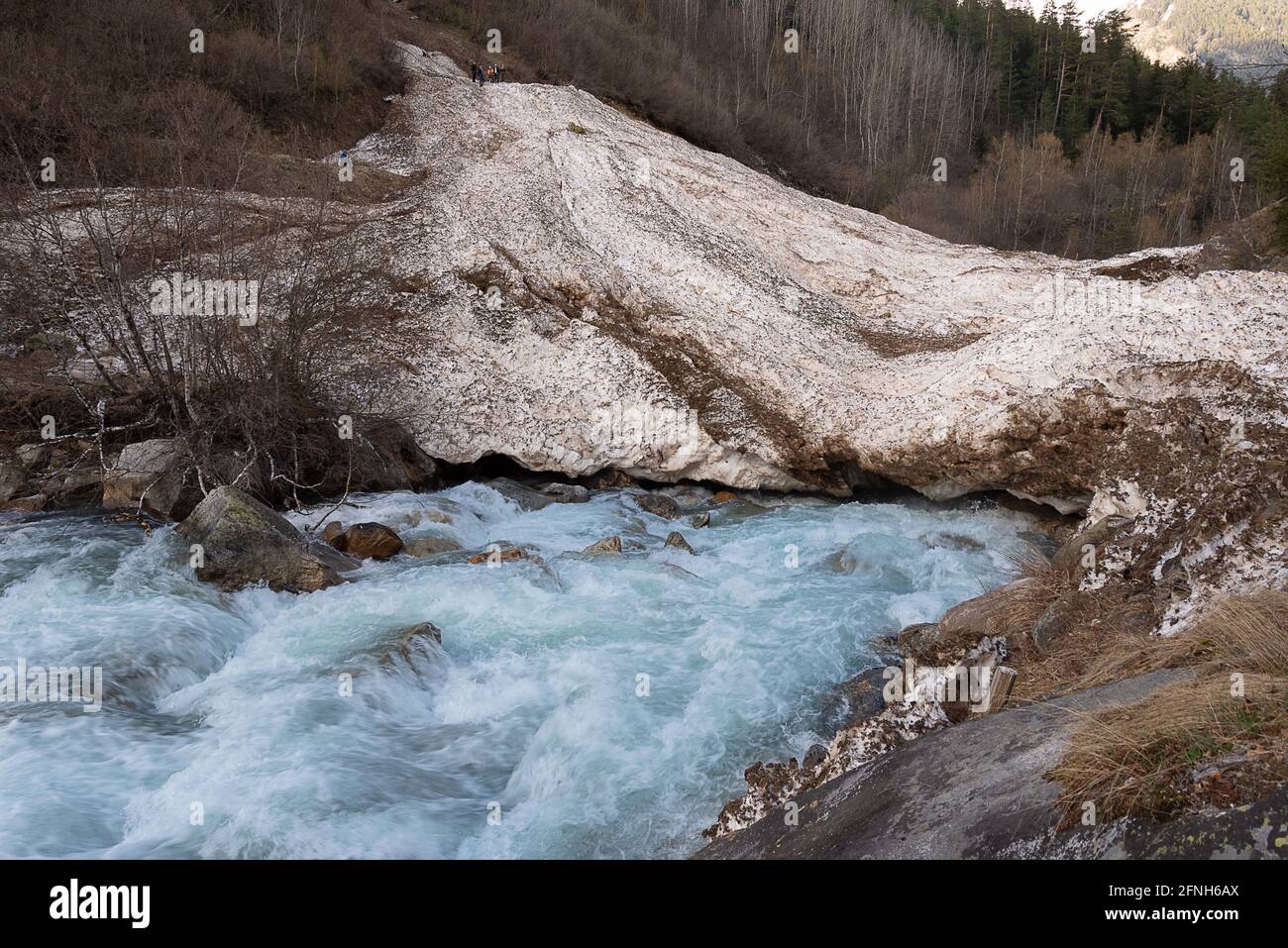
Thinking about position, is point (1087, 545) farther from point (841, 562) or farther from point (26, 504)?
point (26, 504)

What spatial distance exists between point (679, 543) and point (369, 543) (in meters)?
4.10

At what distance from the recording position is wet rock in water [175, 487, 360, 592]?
31.5ft

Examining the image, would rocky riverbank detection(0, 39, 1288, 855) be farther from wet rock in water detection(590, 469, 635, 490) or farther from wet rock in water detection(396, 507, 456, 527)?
wet rock in water detection(396, 507, 456, 527)

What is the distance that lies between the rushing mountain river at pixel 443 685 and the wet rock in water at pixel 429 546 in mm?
241

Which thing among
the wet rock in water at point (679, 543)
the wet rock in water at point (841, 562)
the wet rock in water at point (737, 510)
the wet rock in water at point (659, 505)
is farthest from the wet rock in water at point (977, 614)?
the wet rock in water at point (659, 505)

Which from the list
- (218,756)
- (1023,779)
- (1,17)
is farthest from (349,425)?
(1,17)

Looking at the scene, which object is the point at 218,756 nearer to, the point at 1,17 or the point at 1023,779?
the point at 1023,779

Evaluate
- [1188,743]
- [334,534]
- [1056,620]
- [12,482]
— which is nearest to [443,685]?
[334,534]

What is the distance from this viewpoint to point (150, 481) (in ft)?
38.6

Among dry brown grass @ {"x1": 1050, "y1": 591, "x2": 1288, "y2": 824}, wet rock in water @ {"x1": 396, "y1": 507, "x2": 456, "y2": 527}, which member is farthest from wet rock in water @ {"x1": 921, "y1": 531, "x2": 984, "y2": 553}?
wet rock in water @ {"x1": 396, "y1": 507, "x2": 456, "y2": 527}

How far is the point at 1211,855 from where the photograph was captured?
319cm

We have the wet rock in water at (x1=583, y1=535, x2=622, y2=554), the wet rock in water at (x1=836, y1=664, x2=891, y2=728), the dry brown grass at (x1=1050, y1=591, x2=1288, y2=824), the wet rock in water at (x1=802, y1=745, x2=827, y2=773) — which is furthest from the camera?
the wet rock in water at (x1=583, y1=535, x2=622, y2=554)

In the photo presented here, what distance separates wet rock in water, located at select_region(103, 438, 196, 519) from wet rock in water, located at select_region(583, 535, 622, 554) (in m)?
5.50
